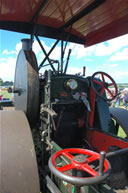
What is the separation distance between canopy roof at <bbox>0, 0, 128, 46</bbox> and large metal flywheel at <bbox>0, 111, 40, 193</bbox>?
5.67 ft

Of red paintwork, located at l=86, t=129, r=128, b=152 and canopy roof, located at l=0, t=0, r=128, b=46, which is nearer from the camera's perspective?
red paintwork, located at l=86, t=129, r=128, b=152

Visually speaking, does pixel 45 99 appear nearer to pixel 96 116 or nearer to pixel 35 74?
pixel 35 74

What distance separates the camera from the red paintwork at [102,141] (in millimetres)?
2043

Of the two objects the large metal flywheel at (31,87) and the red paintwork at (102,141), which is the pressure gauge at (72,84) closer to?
the large metal flywheel at (31,87)

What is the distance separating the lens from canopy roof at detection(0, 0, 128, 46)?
2.31 m

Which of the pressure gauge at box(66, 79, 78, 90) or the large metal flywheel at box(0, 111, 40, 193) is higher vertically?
the pressure gauge at box(66, 79, 78, 90)

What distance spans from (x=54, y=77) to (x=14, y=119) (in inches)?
30.8

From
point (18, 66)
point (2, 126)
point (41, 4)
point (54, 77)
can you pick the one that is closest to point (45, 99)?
point (54, 77)

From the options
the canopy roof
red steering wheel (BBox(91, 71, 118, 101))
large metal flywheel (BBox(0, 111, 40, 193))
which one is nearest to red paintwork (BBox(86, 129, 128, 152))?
red steering wheel (BBox(91, 71, 118, 101))

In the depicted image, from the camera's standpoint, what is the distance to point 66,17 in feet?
9.15

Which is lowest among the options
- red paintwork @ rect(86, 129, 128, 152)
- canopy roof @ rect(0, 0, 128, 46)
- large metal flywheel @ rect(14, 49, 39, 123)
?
red paintwork @ rect(86, 129, 128, 152)

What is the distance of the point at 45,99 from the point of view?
2.09m

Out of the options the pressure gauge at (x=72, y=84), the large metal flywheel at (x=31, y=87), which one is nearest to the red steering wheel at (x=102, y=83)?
the pressure gauge at (x=72, y=84)

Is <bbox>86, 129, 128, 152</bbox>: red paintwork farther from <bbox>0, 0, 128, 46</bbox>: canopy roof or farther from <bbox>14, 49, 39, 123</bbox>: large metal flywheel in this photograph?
<bbox>0, 0, 128, 46</bbox>: canopy roof
